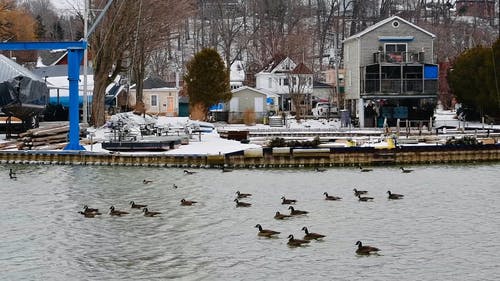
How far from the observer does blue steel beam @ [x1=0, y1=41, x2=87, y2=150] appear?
1892 inches

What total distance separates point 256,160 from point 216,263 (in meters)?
24.1

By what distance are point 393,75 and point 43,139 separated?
35749 millimetres

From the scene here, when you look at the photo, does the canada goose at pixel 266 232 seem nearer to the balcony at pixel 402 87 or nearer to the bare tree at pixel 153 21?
the bare tree at pixel 153 21

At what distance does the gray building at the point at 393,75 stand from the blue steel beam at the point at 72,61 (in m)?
34.3

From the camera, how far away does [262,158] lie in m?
47.5

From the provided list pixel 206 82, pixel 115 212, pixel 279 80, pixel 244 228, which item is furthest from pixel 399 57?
pixel 244 228

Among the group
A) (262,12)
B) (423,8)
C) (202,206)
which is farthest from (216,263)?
(423,8)

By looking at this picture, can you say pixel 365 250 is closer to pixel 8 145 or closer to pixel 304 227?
pixel 304 227

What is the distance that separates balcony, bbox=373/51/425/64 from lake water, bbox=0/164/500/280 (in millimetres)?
38152

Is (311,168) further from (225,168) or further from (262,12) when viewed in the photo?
(262,12)

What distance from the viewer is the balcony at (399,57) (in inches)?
3174

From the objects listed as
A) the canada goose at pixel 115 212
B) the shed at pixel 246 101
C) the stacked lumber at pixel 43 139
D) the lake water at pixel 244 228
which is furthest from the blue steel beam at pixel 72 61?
the shed at pixel 246 101

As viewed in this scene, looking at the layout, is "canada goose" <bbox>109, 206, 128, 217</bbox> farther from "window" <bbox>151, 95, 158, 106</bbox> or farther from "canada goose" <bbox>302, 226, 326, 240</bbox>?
"window" <bbox>151, 95, 158, 106</bbox>

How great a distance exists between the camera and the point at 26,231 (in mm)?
27844
